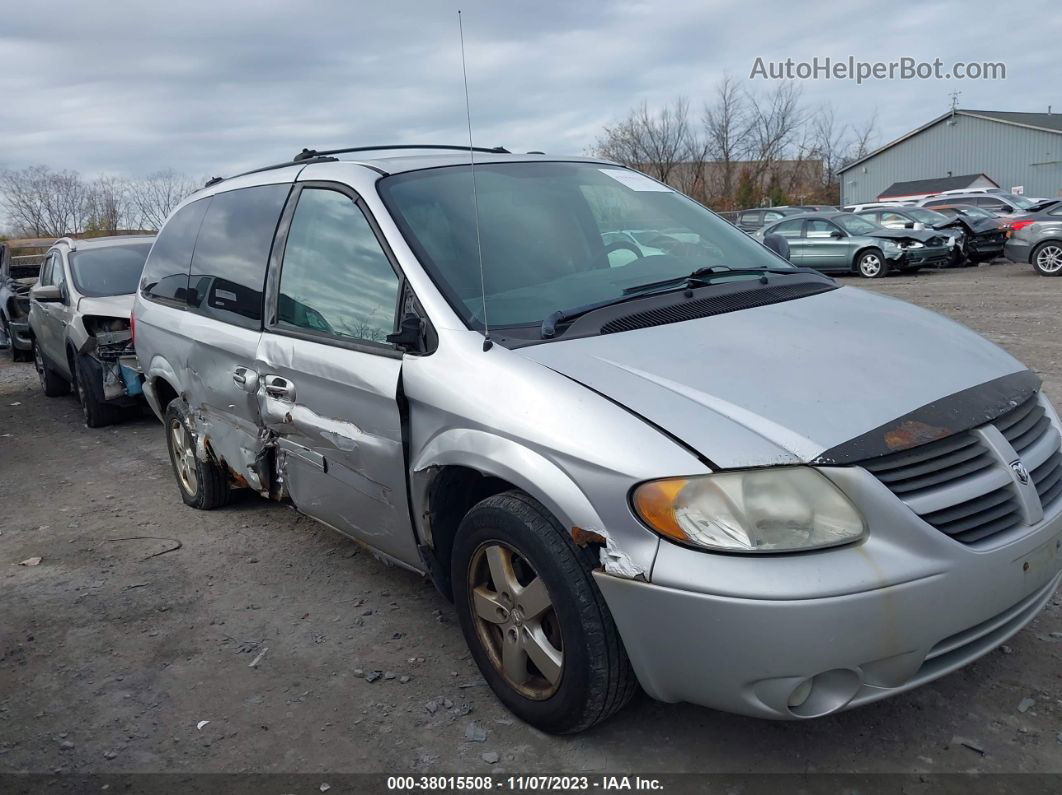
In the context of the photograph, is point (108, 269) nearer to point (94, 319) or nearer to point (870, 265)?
point (94, 319)

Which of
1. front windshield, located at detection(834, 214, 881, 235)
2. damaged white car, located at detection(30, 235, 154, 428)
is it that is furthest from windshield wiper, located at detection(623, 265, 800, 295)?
front windshield, located at detection(834, 214, 881, 235)

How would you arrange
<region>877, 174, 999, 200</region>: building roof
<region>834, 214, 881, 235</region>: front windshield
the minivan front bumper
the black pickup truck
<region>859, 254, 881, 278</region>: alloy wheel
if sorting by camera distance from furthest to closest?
<region>877, 174, 999, 200</region>: building roof, <region>834, 214, 881, 235</region>: front windshield, <region>859, 254, 881, 278</region>: alloy wheel, the black pickup truck, the minivan front bumper

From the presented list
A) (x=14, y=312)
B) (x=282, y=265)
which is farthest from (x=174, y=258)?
(x=14, y=312)

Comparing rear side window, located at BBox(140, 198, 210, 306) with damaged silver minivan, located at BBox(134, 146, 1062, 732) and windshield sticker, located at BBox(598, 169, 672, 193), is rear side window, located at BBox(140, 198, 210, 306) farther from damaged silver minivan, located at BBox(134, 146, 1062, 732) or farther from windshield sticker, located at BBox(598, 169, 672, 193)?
windshield sticker, located at BBox(598, 169, 672, 193)

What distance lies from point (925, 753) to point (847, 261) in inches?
699

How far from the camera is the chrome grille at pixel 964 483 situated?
2.35m

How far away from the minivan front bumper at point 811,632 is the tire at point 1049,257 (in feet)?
52.9

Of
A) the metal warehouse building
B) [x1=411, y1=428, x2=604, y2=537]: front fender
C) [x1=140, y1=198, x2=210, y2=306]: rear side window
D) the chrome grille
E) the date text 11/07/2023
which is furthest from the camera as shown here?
the metal warehouse building

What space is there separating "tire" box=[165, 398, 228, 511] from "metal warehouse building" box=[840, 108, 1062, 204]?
166ft

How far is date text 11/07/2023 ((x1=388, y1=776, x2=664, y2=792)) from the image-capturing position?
104 inches

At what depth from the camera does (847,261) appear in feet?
62.6

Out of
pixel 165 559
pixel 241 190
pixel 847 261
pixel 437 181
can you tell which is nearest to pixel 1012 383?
pixel 437 181

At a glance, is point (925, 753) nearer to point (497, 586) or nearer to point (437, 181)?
point (497, 586)

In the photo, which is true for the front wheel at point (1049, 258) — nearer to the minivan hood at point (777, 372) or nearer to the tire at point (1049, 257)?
the tire at point (1049, 257)
